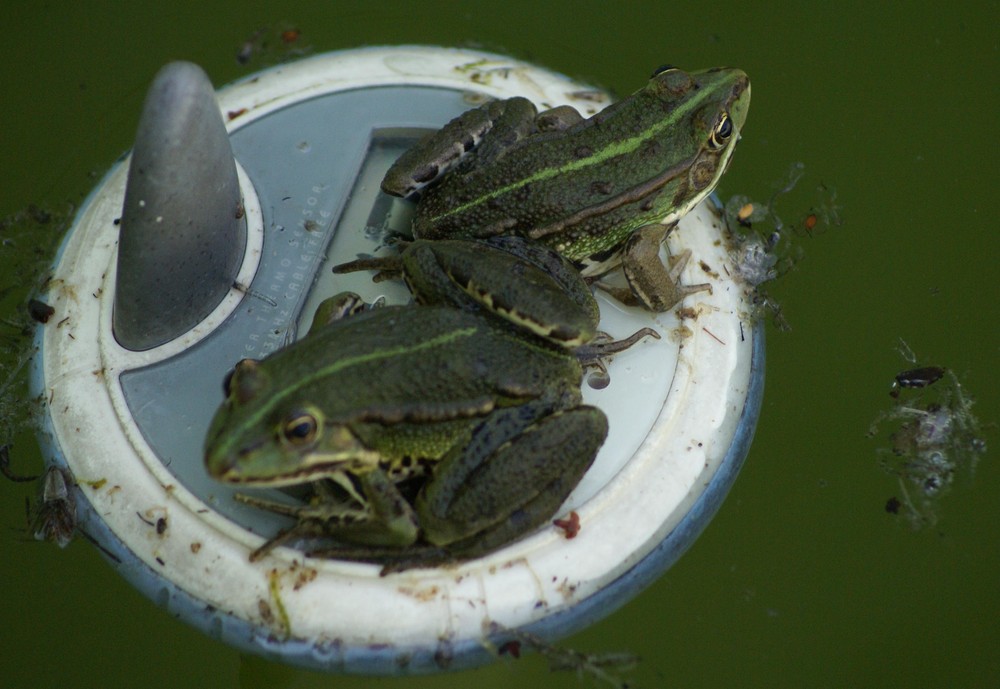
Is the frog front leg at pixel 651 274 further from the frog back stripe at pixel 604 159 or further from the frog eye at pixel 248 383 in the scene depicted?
the frog eye at pixel 248 383

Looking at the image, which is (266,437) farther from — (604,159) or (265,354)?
(604,159)

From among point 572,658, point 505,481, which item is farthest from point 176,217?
point 572,658

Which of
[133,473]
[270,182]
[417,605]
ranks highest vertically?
[270,182]

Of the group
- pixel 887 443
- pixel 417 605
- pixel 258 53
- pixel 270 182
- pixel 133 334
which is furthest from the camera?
pixel 258 53

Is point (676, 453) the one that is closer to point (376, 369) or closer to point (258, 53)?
point (376, 369)

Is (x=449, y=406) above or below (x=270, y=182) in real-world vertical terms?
below

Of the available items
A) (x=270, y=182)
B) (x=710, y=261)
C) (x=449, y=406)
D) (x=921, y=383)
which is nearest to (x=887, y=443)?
(x=921, y=383)
